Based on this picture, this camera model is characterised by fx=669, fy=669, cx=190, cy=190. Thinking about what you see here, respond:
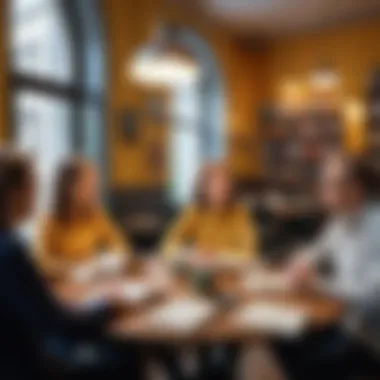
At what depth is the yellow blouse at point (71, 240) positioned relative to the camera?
2604mm

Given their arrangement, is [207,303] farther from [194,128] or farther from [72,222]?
[194,128]

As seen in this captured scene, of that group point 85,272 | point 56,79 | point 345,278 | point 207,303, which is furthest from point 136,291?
point 56,79

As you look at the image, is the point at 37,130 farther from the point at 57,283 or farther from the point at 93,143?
the point at 57,283

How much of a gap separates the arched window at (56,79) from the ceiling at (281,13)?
66 centimetres

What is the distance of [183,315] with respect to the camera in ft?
5.30

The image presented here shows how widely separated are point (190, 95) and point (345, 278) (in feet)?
9.20

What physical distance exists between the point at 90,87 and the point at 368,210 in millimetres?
2367

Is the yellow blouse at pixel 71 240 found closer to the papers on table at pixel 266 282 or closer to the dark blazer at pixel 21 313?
the papers on table at pixel 266 282

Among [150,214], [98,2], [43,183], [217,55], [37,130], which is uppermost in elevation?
[98,2]

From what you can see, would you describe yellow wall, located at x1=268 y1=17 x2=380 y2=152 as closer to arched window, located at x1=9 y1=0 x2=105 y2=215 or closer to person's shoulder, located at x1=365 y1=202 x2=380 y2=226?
arched window, located at x1=9 y1=0 x2=105 y2=215

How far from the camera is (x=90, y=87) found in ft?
12.9

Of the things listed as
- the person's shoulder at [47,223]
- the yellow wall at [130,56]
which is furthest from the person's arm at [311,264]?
the yellow wall at [130,56]

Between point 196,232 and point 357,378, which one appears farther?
point 196,232

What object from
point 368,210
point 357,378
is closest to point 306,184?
point 368,210
